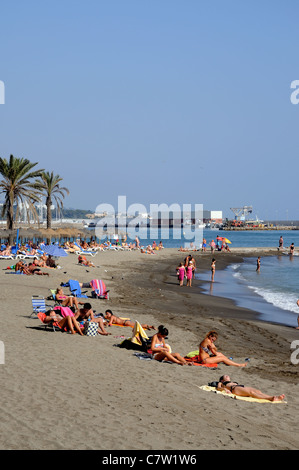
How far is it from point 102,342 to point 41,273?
12.6 meters

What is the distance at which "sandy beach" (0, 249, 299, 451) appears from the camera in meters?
5.89

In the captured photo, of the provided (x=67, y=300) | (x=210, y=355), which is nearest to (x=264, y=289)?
(x=67, y=300)

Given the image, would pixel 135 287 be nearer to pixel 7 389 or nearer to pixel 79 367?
pixel 79 367

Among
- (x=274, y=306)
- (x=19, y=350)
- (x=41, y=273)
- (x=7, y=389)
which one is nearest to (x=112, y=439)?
(x=7, y=389)

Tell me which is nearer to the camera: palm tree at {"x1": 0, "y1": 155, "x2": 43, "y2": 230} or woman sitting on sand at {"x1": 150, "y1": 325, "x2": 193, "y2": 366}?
woman sitting on sand at {"x1": 150, "y1": 325, "x2": 193, "y2": 366}

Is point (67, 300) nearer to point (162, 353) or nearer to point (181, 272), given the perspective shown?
point (162, 353)

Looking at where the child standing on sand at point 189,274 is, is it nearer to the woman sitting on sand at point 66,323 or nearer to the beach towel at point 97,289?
the beach towel at point 97,289

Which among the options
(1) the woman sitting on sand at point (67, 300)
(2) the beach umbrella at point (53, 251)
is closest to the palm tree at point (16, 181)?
(2) the beach umbrella at point (53, 251)

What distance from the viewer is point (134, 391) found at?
306 inches

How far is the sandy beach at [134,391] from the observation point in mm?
5887

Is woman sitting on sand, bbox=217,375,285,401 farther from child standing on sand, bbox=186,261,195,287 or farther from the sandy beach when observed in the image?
child standing on sand, bbox=186,261,195,287

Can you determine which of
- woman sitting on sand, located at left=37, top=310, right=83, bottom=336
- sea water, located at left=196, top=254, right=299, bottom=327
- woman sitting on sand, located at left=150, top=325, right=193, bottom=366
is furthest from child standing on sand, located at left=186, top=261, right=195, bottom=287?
woman sitting on sand, located at left=150, top=325, right=193, bottom=366

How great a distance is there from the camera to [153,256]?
161 ft
